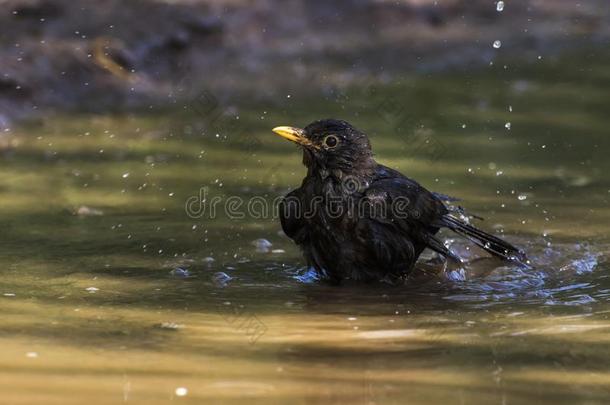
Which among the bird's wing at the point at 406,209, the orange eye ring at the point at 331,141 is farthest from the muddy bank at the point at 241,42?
the bird's wing at the point at 406,209

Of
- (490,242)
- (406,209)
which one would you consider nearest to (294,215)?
(406,209)

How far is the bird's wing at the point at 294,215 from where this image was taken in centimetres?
711

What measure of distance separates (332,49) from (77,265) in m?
8.85

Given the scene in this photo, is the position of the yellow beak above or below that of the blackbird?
above

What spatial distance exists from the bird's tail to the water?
0.14 meters

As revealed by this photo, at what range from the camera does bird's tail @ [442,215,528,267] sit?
24.7 ft

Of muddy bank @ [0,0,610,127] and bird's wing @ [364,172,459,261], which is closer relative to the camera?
bird's wing @ [364,172,459,261]

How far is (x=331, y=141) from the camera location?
7.16 metres

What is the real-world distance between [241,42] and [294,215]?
27.3ft

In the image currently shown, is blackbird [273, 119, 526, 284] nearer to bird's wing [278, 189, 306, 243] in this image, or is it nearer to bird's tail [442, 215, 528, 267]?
bird's wing [278, 189, 306, 243]

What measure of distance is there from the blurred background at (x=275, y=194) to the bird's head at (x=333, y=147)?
0.70m

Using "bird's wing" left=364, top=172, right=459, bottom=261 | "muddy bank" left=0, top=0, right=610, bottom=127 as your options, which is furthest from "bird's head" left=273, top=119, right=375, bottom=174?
"muddy bank" left=0, top=0, right=610, bottom=127

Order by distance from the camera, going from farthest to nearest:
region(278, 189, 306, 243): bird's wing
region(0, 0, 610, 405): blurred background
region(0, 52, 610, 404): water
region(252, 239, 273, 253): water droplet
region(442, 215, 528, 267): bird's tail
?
region(252, 239, 273, 253): water droplet, region(442, 215, 528, 267): bird's tail, region(278, 189, 306, 243): bird's wing, region(0, 0, 610, 405): blurred background, region(0, 52, 610, 404): water

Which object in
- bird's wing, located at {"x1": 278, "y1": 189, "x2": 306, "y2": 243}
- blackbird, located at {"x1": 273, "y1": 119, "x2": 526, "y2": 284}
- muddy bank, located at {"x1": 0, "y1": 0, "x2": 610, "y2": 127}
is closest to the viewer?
blackbird, located at {"x1": 273, "y1": 119, "x2": 526, "y2": 284}
